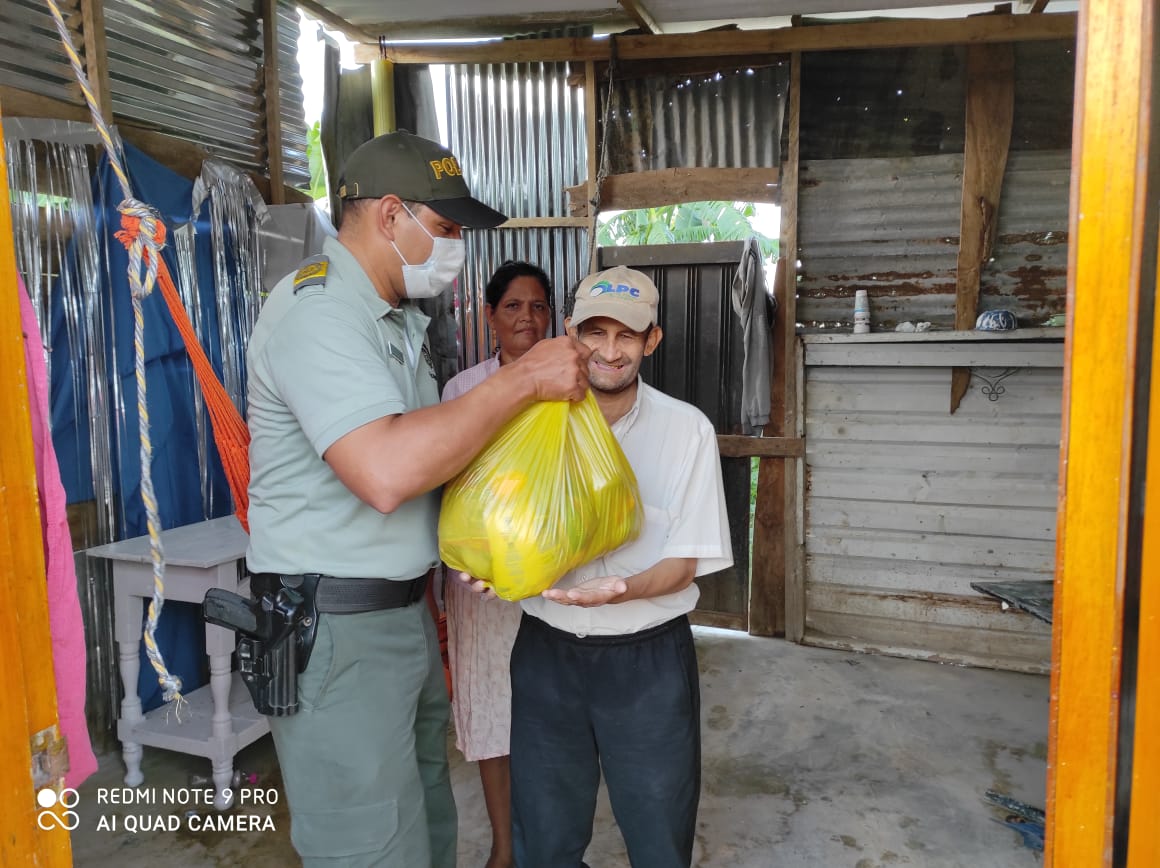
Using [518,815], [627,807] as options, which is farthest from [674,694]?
[518,815]

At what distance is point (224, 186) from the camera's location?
3268 mm

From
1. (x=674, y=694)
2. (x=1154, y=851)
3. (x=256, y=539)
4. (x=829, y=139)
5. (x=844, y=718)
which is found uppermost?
(x=829, y=139)

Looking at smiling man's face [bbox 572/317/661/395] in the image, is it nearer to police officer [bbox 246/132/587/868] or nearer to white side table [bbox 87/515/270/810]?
police officer [bbox 246/132/587/868]

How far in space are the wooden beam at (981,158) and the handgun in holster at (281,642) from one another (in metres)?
3.58

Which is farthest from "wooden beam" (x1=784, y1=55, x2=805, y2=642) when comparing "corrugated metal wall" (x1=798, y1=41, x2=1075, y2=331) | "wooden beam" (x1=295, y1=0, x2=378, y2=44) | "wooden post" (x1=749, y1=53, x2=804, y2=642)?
"wooden beam" (x1=295, y1=0, x2=378, y2=44)

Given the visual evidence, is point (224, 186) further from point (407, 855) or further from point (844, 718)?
point (844, 718)

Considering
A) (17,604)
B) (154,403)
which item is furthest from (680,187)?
(17,604)

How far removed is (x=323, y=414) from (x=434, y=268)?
0.43 meters

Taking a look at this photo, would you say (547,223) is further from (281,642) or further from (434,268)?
(281,642)

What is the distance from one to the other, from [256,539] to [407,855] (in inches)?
25.3

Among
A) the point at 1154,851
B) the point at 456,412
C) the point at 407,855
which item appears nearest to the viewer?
the point at 1154,851

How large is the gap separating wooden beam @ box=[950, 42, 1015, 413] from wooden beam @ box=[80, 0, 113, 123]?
12.4ft

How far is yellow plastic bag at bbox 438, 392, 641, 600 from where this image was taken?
1341 mm

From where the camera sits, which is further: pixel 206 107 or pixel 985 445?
pixel 985 445
